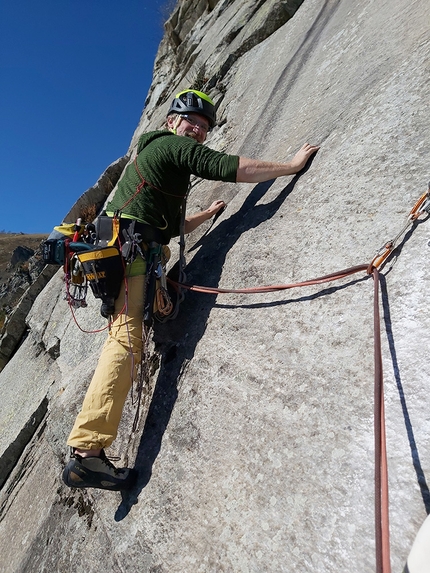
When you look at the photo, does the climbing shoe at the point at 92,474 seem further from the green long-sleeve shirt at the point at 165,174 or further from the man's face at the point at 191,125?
the man's face at the point at 191,125

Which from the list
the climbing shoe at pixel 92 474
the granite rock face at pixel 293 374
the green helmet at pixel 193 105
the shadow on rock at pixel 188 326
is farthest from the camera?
the green helmet at pixel 193 105

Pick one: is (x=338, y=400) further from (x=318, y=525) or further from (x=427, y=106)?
(x=427, y=106)

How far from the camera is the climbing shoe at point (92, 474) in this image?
259 cm

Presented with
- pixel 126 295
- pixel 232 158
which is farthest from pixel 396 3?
pixel 126 295

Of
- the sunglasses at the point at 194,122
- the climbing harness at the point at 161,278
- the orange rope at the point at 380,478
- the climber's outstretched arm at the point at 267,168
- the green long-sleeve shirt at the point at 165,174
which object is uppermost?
the sunglasses at the point at 194,122

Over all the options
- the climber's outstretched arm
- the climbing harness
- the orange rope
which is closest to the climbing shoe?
the climbing harness

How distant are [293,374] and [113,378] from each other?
4.52 feet

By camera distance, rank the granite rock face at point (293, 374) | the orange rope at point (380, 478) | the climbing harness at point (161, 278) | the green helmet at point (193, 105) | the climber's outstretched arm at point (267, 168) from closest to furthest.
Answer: the orange rope at point (380, 478)
the climbing harness at point (161, 278)
the granite rock face at point (293, 374)
the climber's outstretched arm at point (267, 168)
the green helmet at point (193, 105)

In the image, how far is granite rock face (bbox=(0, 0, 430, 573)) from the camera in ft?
5.75

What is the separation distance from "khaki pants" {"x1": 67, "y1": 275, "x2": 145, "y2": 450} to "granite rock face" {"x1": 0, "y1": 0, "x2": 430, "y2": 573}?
38cm

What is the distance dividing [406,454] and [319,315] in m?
0.91

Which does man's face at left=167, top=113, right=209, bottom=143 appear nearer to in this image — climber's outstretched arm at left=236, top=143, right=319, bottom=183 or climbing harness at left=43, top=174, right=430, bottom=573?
climbing harness at left=43, top=174, right=430, bottom=573

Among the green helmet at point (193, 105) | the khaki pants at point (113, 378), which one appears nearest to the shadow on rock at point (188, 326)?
the khaki pants at point (113, 378)

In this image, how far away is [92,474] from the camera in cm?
262
